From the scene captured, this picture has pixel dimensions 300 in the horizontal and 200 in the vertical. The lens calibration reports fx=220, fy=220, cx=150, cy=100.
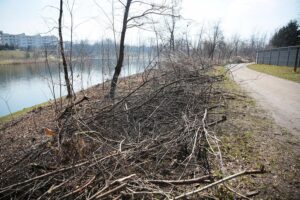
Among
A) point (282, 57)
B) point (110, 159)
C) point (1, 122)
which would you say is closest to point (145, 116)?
point (110, 159)

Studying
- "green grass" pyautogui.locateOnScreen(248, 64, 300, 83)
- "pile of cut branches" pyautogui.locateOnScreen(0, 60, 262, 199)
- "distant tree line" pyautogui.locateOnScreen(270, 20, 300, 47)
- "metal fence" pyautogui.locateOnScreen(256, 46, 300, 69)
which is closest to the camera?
"pile of cut branches" pyautogui.locateOnScreen(0, 60, 262, 199)

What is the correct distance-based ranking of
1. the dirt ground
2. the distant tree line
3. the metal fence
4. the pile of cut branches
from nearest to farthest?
the pile of cut branches, the dirt ground, the metal fence, the distant tree line

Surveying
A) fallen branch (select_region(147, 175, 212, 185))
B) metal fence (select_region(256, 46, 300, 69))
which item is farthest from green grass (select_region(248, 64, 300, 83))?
fallen branch (select_region(147, 175, 212, 185))

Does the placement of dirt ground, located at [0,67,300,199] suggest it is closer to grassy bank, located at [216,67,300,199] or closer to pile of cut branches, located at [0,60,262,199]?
grassy bank, located at [216,67,300,199]

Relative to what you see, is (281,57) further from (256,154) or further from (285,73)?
(256,154)

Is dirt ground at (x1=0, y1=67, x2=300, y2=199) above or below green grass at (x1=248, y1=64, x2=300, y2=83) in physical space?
A: below

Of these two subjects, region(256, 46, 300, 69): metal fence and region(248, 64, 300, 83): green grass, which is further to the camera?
region(256, 46, 300, 69): metal fence

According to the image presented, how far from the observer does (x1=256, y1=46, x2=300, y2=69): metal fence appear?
886 inches

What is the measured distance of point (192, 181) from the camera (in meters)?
3.39

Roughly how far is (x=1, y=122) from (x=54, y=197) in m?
10.9

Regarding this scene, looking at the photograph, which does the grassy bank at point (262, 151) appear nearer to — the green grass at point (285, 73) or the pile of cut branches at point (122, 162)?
the pile of cut branches at point (122, 162)

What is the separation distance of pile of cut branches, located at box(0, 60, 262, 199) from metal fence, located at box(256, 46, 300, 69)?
1935 cm

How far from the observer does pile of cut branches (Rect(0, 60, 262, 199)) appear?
3164mm

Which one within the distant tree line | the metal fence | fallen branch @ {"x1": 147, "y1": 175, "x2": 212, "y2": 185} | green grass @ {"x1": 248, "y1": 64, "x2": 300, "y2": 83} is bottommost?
fallen branch @ {"x1": 147, "y1": 175, "x2": 212, "y2": 185}
